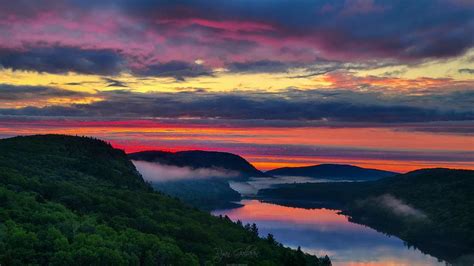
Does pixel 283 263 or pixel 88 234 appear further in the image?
pixel 283 263

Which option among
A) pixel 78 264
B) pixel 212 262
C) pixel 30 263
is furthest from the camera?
pixel 212 262

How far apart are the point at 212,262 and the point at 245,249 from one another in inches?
1008

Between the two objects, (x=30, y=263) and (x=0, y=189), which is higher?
(x=0, y=189)

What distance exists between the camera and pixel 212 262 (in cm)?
16388

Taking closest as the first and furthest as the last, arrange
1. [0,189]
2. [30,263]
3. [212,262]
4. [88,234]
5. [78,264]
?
[30,263], [78,264], [88,234], [212,262], [0,189]

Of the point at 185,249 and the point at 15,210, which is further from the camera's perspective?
the point at 185,249

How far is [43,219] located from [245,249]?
73.7 meters

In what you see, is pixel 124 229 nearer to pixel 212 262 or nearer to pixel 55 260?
pixel 212 262

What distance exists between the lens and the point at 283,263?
6713 inches

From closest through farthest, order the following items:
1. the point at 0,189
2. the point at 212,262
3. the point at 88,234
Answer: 1. the point at 88,234
2. the point at 212,262
3. the point at 0,189

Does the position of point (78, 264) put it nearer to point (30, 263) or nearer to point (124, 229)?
point (30, 263)

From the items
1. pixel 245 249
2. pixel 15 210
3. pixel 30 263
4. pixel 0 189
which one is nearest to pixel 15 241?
pixel 30 263

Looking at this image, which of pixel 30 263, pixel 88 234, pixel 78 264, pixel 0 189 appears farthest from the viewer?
pixel 0 189

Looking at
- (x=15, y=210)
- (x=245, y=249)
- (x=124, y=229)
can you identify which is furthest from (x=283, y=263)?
(x=15, y=210)
